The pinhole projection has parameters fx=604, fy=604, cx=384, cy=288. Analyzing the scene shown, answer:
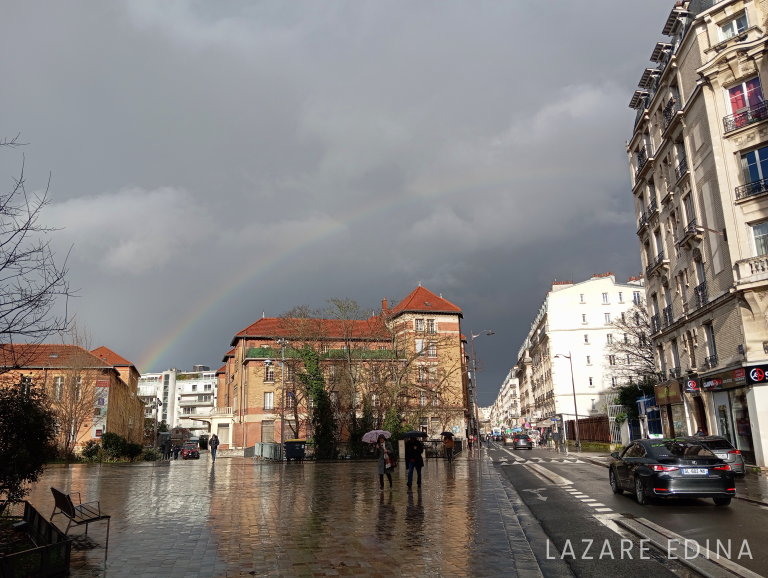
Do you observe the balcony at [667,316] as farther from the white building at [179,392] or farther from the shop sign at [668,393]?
the white building at [179,392]

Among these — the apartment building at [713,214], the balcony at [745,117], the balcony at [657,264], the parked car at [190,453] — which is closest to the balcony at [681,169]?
the apartment building at [713,214]

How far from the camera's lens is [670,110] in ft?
107

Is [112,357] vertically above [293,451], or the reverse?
[112,357]

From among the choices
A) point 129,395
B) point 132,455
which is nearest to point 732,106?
point 132,455

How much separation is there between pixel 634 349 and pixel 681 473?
5576cm

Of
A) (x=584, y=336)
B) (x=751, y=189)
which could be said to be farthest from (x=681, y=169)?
(x=584, y=336)

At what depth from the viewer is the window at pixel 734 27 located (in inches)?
1067

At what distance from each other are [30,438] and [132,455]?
135ft

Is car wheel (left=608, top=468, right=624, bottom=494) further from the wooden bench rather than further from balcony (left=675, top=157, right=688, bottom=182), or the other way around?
balcony (left=675, top=157, right=688, bottom=182)

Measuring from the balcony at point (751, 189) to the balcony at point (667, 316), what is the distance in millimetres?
10268

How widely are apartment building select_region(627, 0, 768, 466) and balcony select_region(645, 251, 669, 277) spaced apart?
9 centimetres

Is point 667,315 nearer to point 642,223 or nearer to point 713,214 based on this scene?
point 642,223

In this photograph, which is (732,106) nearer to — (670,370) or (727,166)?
(727,166)

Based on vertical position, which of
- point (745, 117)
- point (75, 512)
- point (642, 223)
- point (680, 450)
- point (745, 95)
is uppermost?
point (745, 95)
